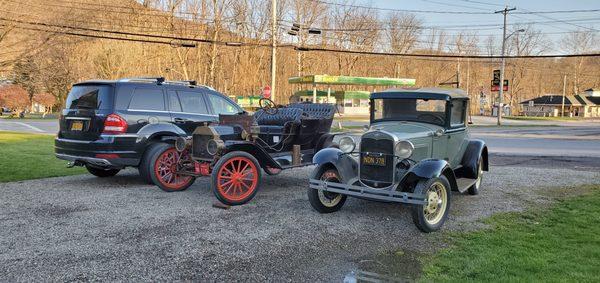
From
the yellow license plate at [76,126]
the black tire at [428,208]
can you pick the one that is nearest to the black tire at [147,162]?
the yellow license plate at [76,126]

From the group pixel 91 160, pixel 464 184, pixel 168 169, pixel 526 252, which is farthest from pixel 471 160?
pixel 91 160

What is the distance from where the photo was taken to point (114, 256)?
15.3ft

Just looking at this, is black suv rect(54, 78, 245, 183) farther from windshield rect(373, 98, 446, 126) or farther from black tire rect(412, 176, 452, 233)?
black tire rect(412, 176, 452, 233)

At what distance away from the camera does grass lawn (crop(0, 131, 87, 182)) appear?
9.59 m

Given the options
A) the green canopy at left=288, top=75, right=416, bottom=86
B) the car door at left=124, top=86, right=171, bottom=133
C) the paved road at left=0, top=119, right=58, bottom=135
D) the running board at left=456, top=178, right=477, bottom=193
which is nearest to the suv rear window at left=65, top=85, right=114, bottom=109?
the car door at left=124, top=86, right=171, bottom=133

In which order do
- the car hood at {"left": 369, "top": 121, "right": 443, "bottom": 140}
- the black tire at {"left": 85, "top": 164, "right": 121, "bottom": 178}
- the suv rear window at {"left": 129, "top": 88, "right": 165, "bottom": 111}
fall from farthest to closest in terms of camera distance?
the black tire at {"left": 85, "top": 164, "right": 121, "bottom": 178}
the suv rear window at {"left": 129, "top": 88, "right": 165, "bottom": 111}
the car hood at {"left": 369, "top": 121, "right": 443, "bottom": 140}

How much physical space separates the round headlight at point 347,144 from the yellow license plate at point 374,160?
0.40 meters

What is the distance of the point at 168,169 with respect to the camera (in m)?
8.24

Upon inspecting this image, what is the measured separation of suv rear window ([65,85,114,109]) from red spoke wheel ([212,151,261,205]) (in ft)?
8.29

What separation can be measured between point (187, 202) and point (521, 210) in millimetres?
5139

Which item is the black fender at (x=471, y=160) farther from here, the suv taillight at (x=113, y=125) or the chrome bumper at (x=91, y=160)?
the chrome bumper at (x=91, y=160)

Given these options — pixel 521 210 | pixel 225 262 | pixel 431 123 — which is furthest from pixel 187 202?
pixel 521 210

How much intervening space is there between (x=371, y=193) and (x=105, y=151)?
460 cm

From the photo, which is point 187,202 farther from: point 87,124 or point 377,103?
point 377,103
